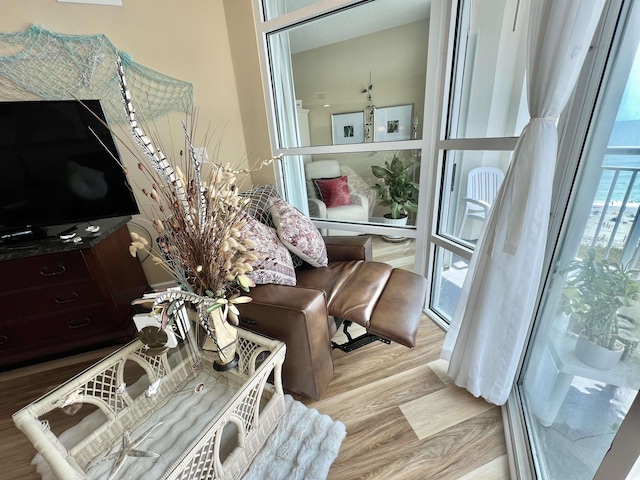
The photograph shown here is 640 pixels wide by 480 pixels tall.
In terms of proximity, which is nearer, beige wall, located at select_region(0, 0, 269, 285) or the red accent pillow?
beige wall, located at select_region(0, 0, 269, 285)

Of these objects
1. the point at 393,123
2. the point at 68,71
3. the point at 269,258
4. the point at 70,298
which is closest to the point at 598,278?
the point at 269,258

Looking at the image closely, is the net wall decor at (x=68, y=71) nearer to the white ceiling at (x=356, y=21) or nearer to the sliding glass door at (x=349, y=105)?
the sliding glass door at (x=349, y=105)

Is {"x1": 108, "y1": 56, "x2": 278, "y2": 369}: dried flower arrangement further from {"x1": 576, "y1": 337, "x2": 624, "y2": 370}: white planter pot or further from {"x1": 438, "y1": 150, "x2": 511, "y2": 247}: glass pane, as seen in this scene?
{"x1": 438, "y1": 150, "x2": 511, "y2": 247}: glass pane

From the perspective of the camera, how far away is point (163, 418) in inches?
37.2

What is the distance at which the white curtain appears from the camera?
2.28ft

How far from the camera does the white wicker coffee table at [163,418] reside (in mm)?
753

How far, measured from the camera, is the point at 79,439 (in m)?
0.94

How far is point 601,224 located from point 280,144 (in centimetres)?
186

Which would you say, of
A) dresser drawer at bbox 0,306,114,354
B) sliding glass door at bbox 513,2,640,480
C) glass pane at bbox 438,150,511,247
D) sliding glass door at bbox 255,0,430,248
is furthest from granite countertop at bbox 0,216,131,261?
sliding glass door at bbox 513,2,640,480

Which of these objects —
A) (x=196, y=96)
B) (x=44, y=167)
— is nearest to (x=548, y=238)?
(x=196, y=96)

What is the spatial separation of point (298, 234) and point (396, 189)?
826 millimetres

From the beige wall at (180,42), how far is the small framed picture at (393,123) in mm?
895

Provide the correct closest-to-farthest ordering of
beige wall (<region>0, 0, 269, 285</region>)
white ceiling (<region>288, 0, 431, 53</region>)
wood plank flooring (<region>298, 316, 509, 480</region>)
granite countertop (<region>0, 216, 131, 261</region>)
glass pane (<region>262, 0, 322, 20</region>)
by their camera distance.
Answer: wood plank flooring (<region>298, 316, 509, 480</region>)
granite countertop (<region>0, 216, 131, 261</region>)
white ceiling (<region>288, 0, 431, 53</region>)
beige wall (<region>0, 0, 269, 285</region>)
glass pane (<region>262, 0, 322, 20</region>)

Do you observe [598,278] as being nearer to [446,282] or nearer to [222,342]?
[446,282]
